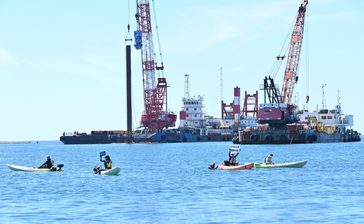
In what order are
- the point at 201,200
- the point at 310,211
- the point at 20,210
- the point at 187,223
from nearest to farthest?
the point at 187,223 < the point at 310,211 < the point at 20,210 < the point at 201,200

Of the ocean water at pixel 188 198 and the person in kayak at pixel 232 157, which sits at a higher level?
the person in kayak at pixel 232 157

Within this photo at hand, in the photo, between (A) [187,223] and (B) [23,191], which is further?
(B) [23,191]

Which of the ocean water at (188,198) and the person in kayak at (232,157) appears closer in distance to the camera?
the ocean water at (188,198)

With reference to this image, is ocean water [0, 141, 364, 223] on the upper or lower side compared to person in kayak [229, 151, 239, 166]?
lower

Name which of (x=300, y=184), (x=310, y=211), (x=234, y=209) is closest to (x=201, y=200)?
(x=234, y=209)

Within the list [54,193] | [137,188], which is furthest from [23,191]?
[137,188]

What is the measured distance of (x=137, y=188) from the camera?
75938 mm

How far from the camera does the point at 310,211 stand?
2176 inches

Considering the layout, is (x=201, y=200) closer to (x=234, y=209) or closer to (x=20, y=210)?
(x=234, y=209)

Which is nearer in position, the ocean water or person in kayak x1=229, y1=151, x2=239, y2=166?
the ocean water

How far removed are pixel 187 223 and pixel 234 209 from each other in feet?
22.5

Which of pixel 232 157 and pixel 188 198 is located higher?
pixel 232 157

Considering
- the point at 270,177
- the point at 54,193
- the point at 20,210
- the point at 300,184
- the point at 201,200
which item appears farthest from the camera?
the point at 270,177

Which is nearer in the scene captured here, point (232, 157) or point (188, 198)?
point (188, 198)
